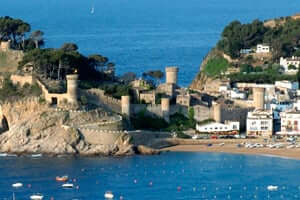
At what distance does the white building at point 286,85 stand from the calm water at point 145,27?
11895 millimetres

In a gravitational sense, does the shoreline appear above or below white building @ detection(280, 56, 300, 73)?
below

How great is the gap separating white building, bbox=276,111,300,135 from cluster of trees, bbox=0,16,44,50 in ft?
47.6

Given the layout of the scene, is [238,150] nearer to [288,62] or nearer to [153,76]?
[153,76]

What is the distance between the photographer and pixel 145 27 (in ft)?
433

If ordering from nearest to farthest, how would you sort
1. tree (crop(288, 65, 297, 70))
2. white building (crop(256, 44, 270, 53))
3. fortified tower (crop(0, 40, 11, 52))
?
fortified tower (crop(0, 40, 11, 52)) < tree (crop(288, 65, 297, 70)) < white building (crop(256, 44, 270, 53))

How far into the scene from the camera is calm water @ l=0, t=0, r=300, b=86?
104500 millimetres

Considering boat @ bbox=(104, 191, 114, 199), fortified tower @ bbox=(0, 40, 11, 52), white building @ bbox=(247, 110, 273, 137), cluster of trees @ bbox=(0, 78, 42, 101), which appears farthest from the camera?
fortified tower @ bbox=(0, 40, 11, 52)

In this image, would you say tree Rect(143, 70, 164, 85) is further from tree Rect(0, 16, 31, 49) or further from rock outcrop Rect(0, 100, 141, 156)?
rock outcrop Rect(0, 100, 141, 156)

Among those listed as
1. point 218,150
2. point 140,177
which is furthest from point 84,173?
point 218,150

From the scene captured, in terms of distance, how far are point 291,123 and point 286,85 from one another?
7164mm

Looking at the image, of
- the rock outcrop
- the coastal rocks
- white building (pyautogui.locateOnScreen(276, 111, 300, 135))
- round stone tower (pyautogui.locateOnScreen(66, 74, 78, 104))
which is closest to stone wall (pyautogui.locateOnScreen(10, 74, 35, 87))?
the rock outcrop

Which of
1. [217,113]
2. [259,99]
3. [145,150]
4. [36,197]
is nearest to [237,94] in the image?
[259,99]

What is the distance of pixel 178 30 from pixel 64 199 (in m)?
67.9

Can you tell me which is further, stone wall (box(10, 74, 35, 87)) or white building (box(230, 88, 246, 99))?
white building (box(230, 88, 246, 99))
